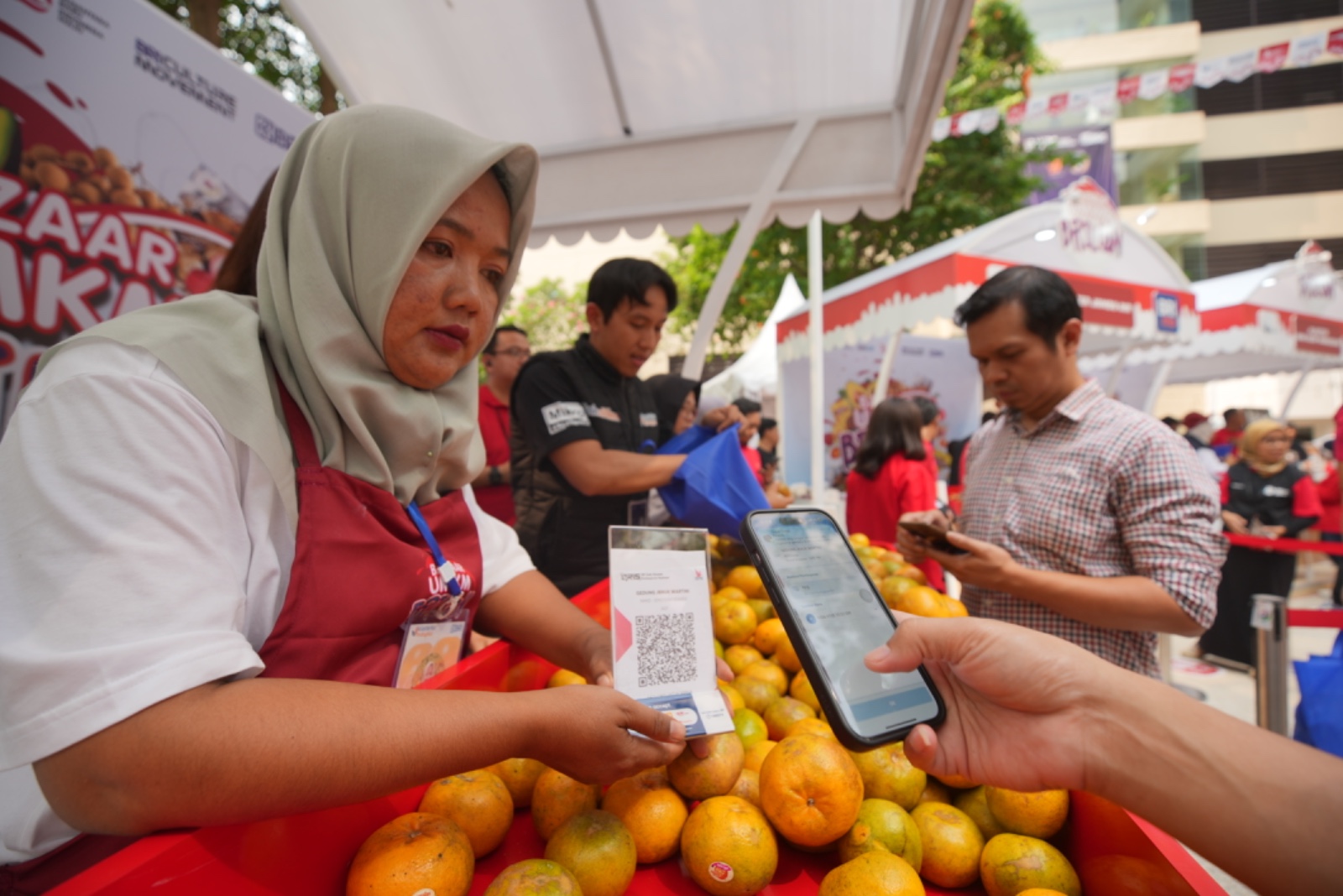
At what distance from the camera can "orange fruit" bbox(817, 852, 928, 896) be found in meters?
0.89

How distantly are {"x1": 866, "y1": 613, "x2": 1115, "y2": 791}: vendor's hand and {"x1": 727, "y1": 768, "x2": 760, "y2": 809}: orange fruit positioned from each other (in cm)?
30

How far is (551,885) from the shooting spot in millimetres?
846

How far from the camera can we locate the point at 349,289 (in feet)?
4.12

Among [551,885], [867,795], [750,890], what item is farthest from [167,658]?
[867,795]

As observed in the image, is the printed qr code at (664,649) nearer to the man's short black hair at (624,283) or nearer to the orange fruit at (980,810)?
the orange fruit at (980,810)

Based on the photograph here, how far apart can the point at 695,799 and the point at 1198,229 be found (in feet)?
125

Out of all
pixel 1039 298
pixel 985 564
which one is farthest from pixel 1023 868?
pixel 1039 298

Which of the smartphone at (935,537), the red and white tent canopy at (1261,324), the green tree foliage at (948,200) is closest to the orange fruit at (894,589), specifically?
the smartphone at (935,537)

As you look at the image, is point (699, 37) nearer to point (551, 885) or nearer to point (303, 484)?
point (303, 484)

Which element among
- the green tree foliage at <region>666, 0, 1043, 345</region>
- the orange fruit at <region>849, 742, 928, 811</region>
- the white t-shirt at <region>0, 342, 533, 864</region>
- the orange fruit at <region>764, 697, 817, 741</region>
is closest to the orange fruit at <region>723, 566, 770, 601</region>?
the orange fruit at <region>764, 697, 817, 741</region>

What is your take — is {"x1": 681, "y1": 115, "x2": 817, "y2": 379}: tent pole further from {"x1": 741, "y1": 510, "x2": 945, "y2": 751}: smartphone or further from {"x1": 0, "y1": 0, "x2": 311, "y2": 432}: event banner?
{"x1": 741, "y1": 510, "x2": 945, "y2": 751}: smartphone

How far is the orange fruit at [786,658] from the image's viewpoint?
5.73ft

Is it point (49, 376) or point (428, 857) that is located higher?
point (49, 376)

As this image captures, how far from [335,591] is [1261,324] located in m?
14.5
